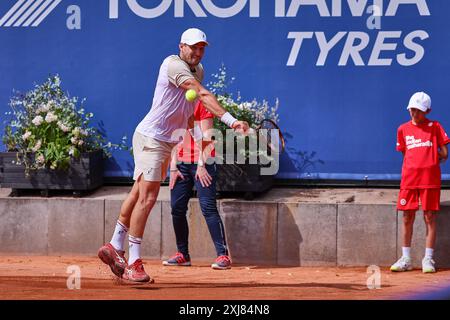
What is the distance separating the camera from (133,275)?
8477 millimetres

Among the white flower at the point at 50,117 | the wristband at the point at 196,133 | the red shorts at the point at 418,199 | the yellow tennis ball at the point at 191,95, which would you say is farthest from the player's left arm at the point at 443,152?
the white flower at the point at 50,117

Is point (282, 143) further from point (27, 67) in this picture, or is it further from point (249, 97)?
point (27, 67)

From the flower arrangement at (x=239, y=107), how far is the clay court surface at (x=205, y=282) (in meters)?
1.49

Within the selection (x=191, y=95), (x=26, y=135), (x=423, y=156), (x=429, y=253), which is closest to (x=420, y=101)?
(x=423, y=156)

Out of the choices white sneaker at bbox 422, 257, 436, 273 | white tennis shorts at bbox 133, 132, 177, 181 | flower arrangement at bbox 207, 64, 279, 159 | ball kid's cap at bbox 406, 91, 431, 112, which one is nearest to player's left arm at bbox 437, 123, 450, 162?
ball kid's cap at bbox 406, 91, 431, 112

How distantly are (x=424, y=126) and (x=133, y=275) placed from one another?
354cm

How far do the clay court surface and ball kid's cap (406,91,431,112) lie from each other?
165 cm

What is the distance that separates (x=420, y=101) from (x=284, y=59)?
5.95 feet

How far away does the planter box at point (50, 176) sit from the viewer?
11.1 m

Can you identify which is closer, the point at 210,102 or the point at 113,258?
the point at 210,102

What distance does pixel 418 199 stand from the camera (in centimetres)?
1013

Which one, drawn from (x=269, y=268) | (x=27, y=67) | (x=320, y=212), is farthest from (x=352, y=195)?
(x=27, y=67)

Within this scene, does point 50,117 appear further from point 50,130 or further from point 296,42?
point 296,42

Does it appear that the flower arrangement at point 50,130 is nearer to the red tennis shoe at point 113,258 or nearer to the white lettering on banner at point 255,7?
the white lettering on banner at point 255,7
